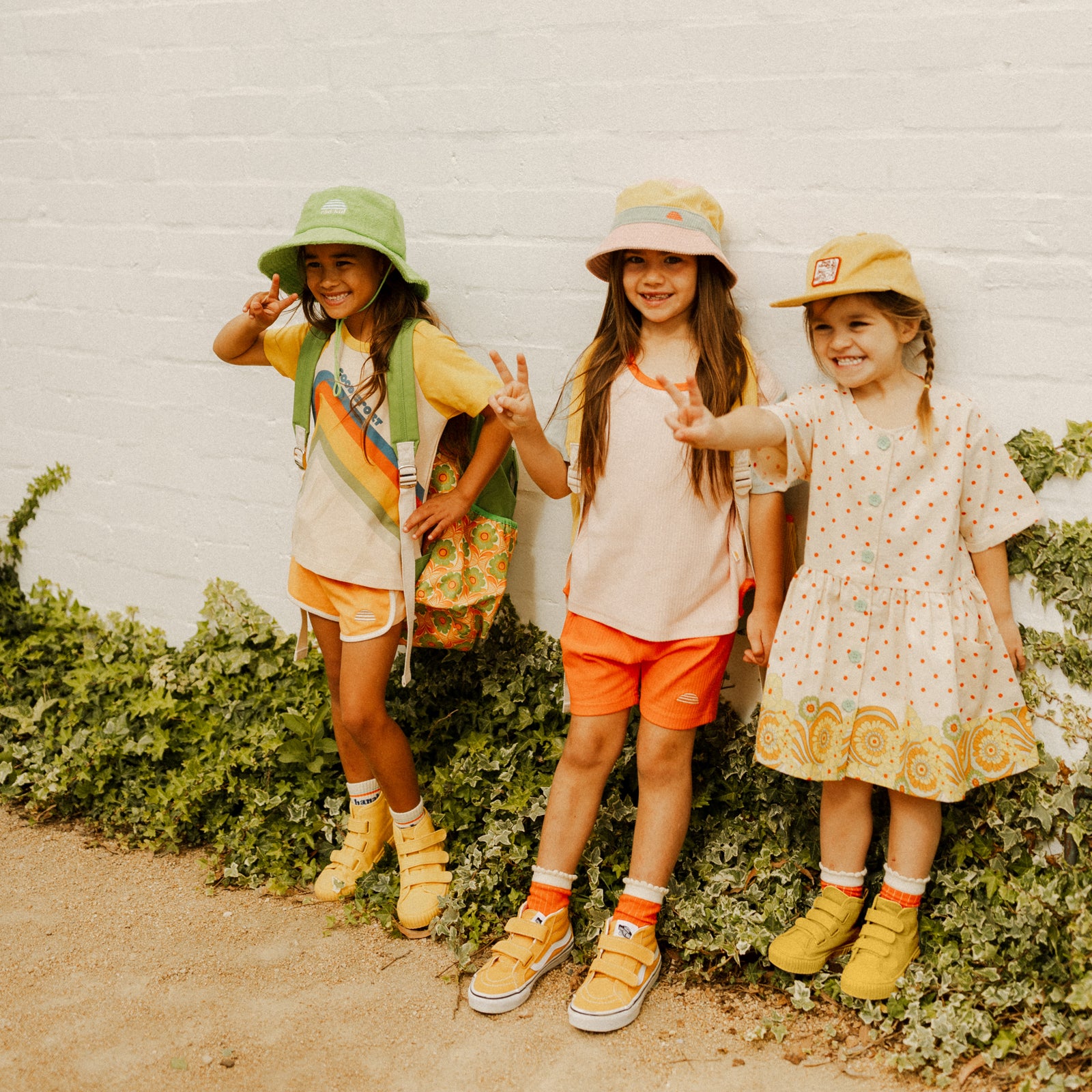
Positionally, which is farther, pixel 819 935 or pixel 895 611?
pixel 819 935

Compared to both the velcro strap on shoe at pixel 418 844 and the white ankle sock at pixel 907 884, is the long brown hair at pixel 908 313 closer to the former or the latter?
the white ankle sock at pixel 907 884

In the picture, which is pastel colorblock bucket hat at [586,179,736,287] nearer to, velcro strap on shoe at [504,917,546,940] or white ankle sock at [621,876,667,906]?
white ankle sock at [621,876,667,906]

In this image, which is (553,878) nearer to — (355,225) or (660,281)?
(660,281)

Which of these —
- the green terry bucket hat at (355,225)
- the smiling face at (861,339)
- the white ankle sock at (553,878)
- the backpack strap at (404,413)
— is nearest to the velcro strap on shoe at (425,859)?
the white ankle sock at (553,878)

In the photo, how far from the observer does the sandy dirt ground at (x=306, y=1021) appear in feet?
8.26

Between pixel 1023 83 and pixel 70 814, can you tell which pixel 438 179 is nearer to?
pixel 1023 83

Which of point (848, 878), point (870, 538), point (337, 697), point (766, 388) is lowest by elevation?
point (848, 878)

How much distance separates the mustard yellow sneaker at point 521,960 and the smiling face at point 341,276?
1.57 metres

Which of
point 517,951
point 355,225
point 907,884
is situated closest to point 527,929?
point 517,951

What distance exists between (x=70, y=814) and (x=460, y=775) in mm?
1359

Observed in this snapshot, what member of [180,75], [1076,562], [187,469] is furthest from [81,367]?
[1076,562]

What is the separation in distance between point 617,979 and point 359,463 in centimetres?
142

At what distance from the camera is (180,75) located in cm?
346

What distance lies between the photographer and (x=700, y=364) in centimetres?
273
